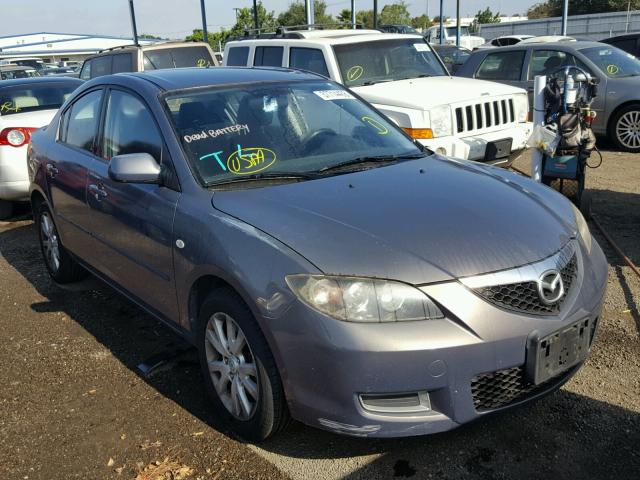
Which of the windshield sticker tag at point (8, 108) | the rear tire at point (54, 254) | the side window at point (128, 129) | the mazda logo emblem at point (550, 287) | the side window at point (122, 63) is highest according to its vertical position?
the side window at point (122, 63)

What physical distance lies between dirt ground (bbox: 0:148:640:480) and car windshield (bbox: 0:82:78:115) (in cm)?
471

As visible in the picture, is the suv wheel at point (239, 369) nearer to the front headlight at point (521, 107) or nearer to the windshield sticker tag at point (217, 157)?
the windshield sticker tag at point (217, 157)

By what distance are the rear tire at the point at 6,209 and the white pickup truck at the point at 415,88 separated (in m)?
3.70

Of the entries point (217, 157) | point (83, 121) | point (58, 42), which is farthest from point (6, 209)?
point (58, 42)

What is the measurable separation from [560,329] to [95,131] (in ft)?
10.8

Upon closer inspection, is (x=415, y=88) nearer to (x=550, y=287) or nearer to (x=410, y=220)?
(x=410, y=220)

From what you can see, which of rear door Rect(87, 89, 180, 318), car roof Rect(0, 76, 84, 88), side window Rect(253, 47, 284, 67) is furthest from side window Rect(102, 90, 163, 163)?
car roof Rect(0, 76, 84, 88)

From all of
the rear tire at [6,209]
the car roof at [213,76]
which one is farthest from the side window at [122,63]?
the car roof at [213,76]

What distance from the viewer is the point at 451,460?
293 cm

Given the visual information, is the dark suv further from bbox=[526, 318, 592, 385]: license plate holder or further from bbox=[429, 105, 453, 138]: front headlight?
bbox=[526, 318, 592, 385]: license plate holder

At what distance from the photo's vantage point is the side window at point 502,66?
10820mm

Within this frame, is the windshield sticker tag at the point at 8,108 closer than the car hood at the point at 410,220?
No

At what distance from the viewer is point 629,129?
1006 cm

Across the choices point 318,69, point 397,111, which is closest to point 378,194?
point 397,111
